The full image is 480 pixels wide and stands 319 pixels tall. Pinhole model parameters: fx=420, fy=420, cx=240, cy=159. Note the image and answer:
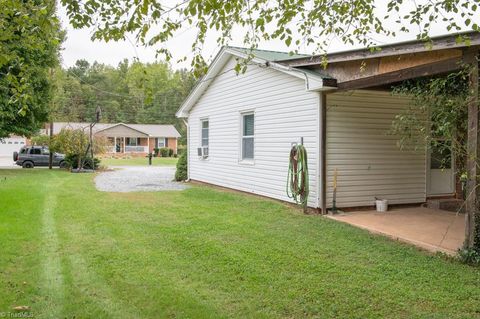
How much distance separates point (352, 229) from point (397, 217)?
1.49 metres

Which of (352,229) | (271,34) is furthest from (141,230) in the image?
(271,34)

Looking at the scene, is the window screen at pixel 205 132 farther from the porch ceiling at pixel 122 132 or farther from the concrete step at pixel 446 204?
the porch ceiling at pixel 122 132

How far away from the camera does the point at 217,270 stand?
4.69 metres

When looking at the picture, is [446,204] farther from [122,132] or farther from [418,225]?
[122,132]

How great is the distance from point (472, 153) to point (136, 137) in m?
41.9

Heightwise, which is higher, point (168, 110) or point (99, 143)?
point (168, 110)

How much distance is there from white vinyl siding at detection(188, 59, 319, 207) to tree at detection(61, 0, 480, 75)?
3730 mm

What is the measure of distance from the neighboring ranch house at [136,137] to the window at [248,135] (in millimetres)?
32360

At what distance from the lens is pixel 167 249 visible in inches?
220

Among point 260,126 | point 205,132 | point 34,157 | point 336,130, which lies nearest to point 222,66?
point 205,132

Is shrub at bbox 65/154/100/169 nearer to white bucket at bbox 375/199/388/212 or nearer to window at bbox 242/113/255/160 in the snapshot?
window at bbox 242/113/255/160

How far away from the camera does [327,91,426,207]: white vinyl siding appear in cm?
844

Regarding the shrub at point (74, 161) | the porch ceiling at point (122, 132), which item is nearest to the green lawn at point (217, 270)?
the shrub at point (74, 161)

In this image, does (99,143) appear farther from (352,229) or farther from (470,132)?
(470,132)
